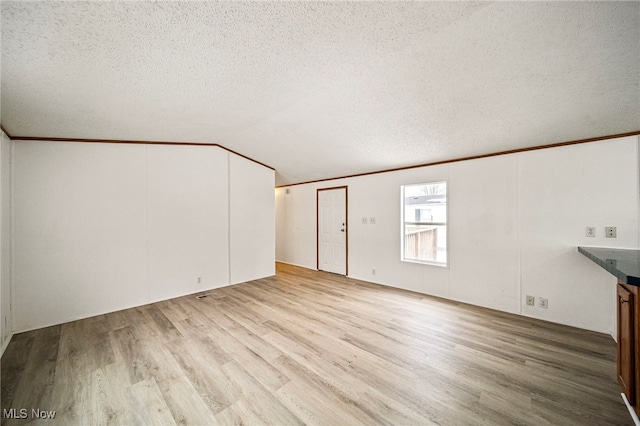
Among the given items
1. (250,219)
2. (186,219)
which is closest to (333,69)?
(186,219)

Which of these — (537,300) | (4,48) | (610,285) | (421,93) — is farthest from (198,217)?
(610,285)

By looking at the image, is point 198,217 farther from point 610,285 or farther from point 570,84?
point 610,285

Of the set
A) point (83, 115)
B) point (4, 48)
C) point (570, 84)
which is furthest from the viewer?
point (83, 115)

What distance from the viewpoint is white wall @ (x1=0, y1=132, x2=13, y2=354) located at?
8.11 ft

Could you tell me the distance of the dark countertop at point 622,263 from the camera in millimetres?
1422

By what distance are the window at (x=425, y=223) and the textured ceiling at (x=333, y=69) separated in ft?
3.26

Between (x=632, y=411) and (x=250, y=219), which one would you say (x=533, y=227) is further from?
(x=250, y=219)

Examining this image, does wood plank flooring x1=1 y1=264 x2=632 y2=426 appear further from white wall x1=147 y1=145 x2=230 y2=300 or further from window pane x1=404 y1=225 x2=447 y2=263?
window pane x1=404 y1=225 x2=447 y2=263

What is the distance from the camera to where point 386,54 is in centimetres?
182

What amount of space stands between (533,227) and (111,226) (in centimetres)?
570

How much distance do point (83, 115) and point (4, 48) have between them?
1245mm

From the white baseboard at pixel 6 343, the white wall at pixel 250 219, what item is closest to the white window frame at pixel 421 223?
the white wall at pixel 250 219

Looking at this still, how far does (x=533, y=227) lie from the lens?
3.02m

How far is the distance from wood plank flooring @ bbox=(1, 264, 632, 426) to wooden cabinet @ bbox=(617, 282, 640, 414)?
21 cm
